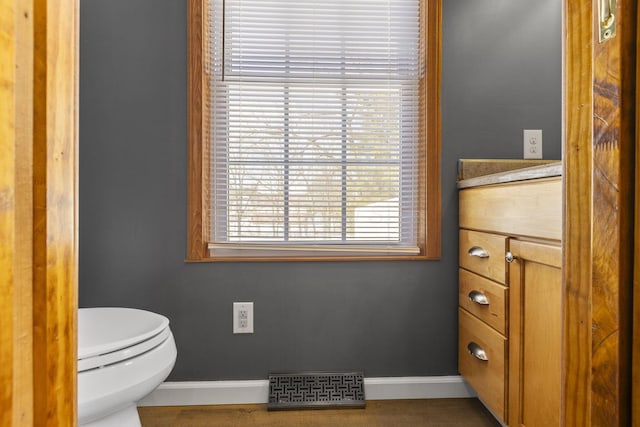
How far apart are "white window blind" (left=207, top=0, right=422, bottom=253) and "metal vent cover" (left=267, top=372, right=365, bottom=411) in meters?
0.54

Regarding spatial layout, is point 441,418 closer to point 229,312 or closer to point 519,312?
point 519,312

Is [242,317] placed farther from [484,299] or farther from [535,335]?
[535,335]

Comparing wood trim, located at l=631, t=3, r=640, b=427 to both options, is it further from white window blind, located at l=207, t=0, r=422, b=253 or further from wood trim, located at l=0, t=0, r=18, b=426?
white window blind, located at l=207, t=0, r=422, b=253

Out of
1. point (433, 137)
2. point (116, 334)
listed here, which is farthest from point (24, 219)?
point (433, 137)

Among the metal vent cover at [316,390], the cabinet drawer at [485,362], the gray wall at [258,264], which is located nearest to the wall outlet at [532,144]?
the gray wall at [258,264]

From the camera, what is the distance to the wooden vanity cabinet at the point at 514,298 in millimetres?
1216

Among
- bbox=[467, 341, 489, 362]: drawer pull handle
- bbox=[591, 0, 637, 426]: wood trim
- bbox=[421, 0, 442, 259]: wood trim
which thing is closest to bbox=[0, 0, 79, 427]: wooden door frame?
bbox=[591, 0, 637, 426]: wood trim

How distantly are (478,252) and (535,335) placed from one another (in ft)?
1.32

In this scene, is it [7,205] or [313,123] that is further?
[313,123]

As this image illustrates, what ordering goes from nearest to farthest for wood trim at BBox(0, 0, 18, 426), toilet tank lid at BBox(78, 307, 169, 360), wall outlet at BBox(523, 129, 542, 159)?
wood trim at BBox(0, 0, 18, 426) < toilet tank lid at BBox(78, 307, 169, 360) < wall outlet at BBox(523, 129, 542, 159)

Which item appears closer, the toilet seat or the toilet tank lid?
the toilet seat

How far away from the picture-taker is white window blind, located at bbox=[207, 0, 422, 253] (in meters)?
1.88

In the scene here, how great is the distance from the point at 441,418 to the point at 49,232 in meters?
1.68

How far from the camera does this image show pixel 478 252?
1644 millimetres
